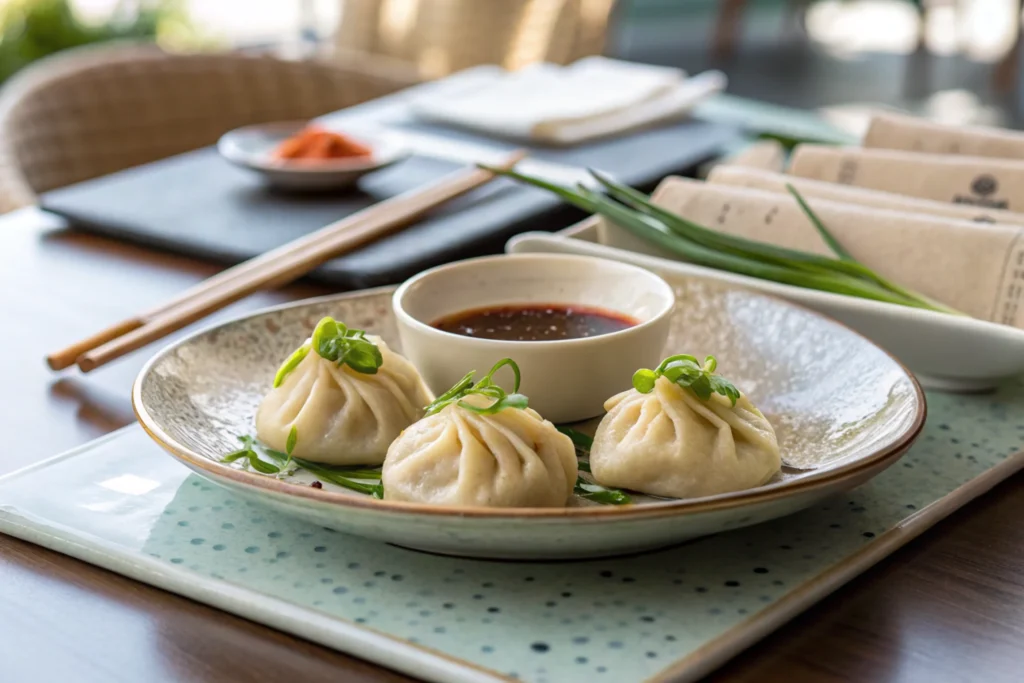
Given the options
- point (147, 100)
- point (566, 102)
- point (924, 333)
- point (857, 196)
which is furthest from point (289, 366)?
point (147, 100)

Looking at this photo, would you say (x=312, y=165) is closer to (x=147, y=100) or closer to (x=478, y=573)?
(x=147, y=100)

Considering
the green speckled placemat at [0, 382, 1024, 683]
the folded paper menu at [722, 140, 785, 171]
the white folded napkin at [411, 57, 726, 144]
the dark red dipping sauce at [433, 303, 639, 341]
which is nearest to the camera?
the green speckled placemat at [0, 382, 1024, 683]

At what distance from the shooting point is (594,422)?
1.08 metres

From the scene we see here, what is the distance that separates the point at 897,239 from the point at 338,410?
0.61 m

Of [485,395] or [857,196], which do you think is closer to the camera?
[485,395]

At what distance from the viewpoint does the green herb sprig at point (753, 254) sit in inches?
47.5

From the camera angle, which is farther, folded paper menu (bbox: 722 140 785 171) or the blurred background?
the blurred background

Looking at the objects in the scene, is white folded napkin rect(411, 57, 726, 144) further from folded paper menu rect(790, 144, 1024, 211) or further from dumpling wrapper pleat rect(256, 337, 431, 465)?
dumpling wrapper pleat rect(256, 337, 431, 465)

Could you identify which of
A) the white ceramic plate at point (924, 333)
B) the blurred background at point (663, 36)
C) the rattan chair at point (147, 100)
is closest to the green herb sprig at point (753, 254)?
the white ceramic plate at point (924, 333)

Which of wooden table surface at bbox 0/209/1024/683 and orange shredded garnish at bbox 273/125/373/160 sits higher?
orange shredded garnish at bbox 273/125/373/160

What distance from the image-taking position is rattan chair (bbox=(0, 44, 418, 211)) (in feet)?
7.86

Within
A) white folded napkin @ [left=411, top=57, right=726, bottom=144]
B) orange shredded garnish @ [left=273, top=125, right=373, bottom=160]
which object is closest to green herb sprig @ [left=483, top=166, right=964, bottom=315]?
orange shredded garnish @ [left=273, top=125, right=373, bottom=160]

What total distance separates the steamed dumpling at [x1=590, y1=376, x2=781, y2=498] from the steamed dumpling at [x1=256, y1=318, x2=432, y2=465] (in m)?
0.17

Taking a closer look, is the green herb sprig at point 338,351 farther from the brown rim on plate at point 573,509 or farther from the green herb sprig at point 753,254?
the green herb sprig at point 753,254
